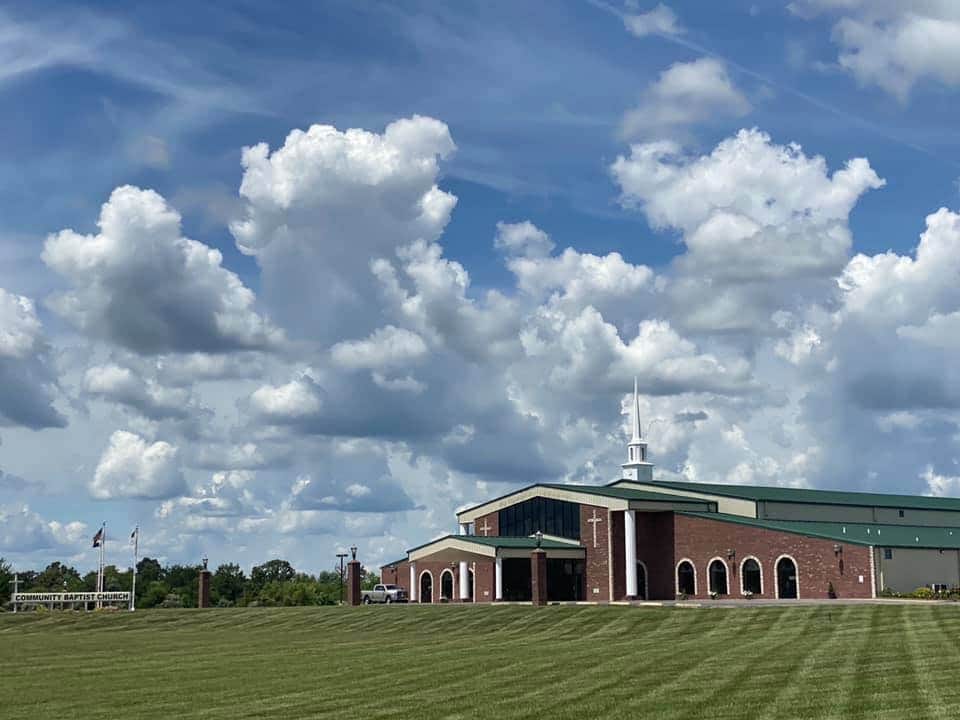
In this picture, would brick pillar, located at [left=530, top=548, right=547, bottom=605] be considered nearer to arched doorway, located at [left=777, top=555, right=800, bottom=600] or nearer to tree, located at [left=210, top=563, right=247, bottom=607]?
arched doorway, located at [left=777, top=555, right=800, bottom=600]

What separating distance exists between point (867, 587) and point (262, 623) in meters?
33.3

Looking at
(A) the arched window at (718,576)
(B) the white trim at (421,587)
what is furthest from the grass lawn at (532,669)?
(B) the white trim at (421,587)

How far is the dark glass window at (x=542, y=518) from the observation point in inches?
3120

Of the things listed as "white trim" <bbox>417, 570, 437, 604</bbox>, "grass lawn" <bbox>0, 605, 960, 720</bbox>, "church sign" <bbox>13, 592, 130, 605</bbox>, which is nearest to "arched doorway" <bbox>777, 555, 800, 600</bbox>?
"grass lawn" <bbox>0, 605, 960, 720</bbox>

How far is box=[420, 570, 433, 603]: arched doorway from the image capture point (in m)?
86.0

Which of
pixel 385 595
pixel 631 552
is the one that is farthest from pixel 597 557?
pixel 385 595

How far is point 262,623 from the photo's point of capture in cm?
5944

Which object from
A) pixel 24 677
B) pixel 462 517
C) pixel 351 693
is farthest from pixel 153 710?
pixel 462 517

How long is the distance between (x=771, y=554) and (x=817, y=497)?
1931cm

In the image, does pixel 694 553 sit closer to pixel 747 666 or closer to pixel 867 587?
pixel 867 587

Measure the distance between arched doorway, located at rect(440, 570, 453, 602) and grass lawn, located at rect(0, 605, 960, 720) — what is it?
30308 millimetres

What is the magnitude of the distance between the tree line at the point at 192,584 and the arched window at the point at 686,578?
3706 centimetres

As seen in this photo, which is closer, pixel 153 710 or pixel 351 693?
pixel 153 710

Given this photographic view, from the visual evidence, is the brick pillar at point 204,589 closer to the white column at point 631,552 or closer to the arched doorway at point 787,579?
the white column at point 631,552
